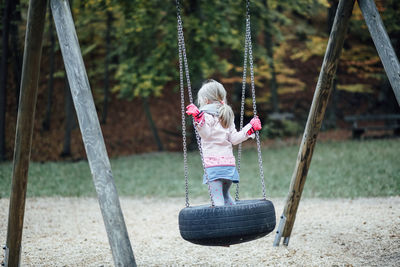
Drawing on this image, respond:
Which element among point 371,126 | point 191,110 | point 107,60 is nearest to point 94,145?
point 191,110

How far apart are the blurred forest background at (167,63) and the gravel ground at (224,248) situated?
491cm

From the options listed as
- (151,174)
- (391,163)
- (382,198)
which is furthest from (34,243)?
(391,163)

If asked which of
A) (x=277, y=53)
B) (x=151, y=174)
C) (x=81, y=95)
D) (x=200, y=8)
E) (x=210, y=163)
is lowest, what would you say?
(x=151, y=174)

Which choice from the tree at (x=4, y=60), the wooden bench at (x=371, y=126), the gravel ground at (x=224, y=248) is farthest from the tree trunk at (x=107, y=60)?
the gravel ground at (x=224, y=248)

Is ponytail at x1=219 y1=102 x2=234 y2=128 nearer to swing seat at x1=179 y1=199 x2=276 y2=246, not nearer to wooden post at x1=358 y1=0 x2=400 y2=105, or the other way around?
swing seat at x1=179 y1=199 x2=276 y2=246

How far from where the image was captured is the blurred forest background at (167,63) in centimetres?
1405

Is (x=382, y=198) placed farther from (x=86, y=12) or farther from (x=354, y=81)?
(x=354, y=81)

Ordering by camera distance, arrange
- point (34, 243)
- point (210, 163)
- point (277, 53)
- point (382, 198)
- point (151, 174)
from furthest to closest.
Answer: point (277, 53) → point (151, 174) → point (382, 198) → point (34, 243) → point (210, 163)

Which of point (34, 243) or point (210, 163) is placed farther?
point (34, 243)

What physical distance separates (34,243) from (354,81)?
20.6 metres

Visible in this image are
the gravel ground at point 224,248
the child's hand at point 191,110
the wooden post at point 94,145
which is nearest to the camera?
the wooden post at point 94,145

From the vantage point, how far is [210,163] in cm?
394

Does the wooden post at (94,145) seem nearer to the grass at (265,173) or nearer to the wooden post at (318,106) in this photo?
the wooden post at (318,106)

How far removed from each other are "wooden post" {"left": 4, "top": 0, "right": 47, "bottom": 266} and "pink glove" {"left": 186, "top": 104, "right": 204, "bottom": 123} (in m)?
1.52
